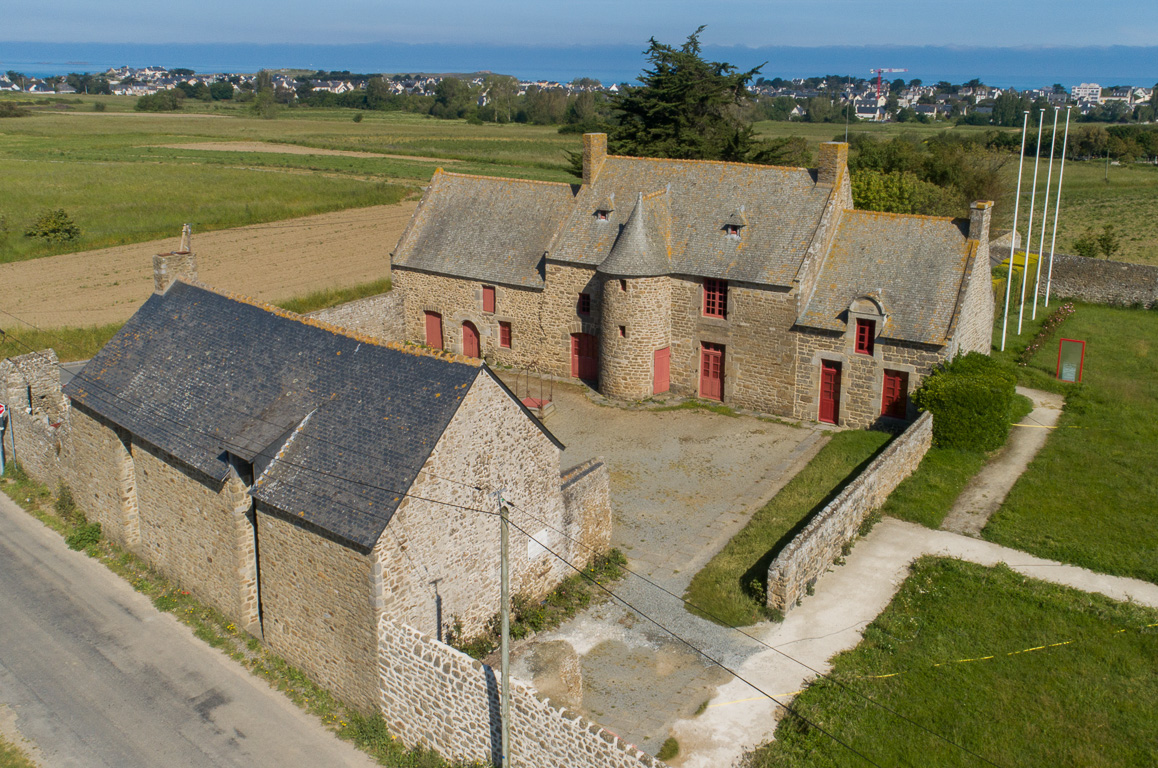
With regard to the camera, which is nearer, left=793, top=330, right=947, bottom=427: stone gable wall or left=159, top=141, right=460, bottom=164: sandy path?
left=793, top=330, right=947, bottom=427: stone gable wall

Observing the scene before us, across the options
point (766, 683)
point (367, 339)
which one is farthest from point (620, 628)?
point (367, 339)

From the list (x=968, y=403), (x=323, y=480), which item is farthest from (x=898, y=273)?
(x=323, y=480)

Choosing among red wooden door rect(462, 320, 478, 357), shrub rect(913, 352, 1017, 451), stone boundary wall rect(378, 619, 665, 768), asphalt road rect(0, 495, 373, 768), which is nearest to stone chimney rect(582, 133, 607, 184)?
red wooden door rect(462, 320, 478, 357)

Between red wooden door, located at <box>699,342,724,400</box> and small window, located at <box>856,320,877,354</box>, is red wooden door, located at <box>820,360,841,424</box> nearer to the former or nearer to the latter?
small window, located at <box>856,320,877,354</box>

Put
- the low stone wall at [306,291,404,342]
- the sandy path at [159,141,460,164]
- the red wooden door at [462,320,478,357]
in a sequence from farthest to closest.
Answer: the sandy path at [159,141,460,164], the red wooden door at [462,320,478,357], the low stone wall at [306,291,404,342]

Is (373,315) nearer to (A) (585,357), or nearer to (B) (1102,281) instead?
(A) (585,357)

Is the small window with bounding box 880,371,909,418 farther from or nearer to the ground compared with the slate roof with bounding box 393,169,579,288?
nearer to the ground
